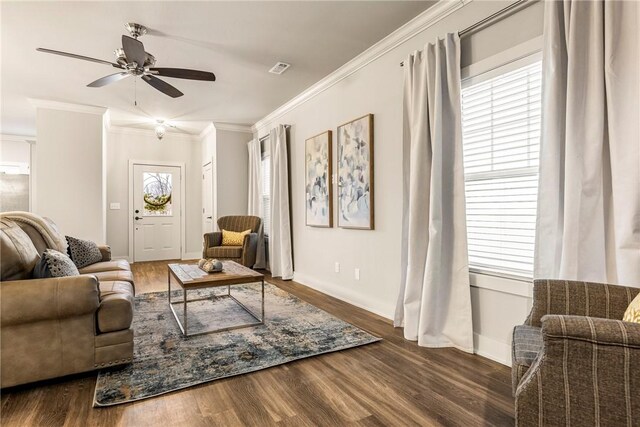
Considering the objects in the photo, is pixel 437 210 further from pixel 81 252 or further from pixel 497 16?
pixel 81 252

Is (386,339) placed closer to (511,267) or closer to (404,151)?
(511,267)

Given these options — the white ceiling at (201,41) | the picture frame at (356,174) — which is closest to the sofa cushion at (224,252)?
the picture frame at (356,174)

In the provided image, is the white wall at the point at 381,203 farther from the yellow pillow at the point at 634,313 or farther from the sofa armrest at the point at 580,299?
the yellow pillow at the point at 634,313

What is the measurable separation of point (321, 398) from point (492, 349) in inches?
50.4

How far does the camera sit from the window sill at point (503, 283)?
2.17 metres

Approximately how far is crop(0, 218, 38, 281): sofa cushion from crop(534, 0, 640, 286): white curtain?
Answer: 3.19 m

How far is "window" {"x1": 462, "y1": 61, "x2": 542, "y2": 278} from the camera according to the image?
2.21 m

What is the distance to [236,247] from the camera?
5391mm

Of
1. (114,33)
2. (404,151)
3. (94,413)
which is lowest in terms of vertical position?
(94,413)

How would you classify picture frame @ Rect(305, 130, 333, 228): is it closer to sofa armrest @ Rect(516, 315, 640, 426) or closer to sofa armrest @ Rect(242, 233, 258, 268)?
sofa armrest @ Rect(242, 233, 258, 268)

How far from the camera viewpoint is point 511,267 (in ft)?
7.66

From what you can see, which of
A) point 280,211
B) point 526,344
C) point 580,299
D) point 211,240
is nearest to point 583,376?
point 526,344

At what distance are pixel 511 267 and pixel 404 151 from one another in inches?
49.3

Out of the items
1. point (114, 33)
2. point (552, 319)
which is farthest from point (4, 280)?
point (552, 319)
